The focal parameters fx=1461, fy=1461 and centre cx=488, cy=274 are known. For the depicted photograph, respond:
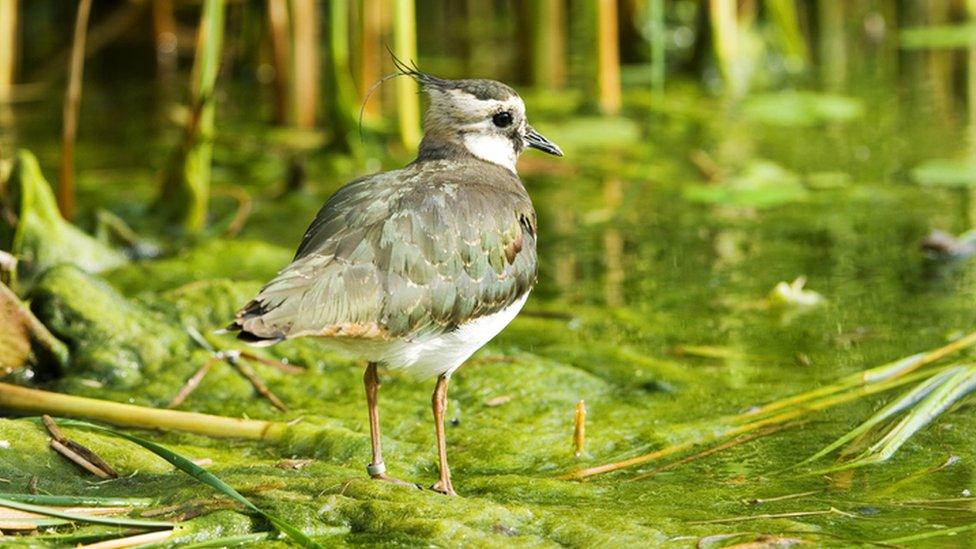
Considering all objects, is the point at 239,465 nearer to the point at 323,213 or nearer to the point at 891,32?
the point at 323,213

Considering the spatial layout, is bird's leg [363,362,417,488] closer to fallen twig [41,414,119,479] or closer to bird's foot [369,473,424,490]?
bird's foot [369,473,424,490]

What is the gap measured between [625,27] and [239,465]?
7.99 meters

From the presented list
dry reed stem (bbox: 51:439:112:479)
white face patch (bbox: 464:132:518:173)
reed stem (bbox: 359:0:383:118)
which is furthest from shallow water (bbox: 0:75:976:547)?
white face patch (bbox: 464:132:518:173)

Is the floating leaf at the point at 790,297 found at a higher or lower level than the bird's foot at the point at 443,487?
lower

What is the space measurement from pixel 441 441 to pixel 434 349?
296 mm

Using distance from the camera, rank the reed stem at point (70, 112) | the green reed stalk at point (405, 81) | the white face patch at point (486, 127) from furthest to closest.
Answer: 1. the green reed stalk at point (405, 81)
2. the reed stem at point (70, 112)
3. the white face patch at point (486, 127)

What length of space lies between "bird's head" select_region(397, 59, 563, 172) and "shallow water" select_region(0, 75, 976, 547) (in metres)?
0.89

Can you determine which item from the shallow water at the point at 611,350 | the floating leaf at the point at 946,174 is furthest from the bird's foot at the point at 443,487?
the floating leaf at the point at 946,174

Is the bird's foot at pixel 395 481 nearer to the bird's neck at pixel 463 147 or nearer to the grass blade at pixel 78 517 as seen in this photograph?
the grass blade at pixel 78 517

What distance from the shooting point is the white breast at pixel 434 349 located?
421 centimetres

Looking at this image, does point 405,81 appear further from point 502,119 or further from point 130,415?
point 130,415

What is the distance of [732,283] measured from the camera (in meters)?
6.70

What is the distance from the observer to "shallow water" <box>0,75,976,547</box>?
3975 mm

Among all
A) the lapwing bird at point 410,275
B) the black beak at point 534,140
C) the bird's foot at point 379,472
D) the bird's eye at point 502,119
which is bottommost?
the bird's foot at point 379,472
